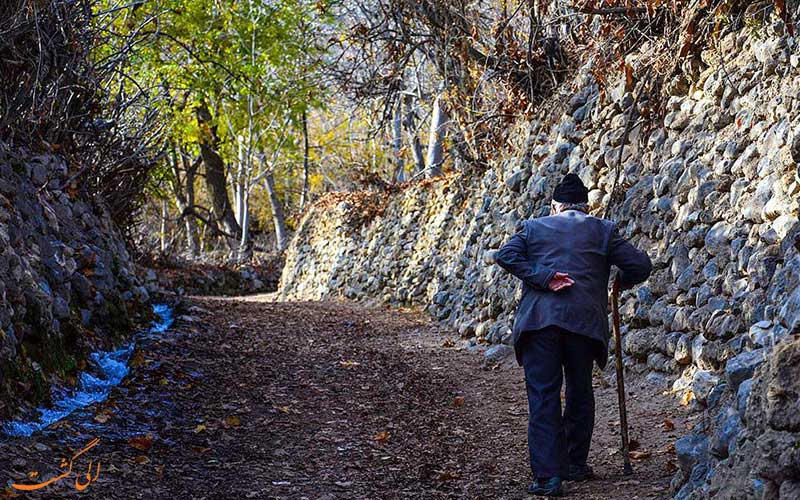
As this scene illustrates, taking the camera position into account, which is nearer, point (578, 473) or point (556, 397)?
point (556, 397)

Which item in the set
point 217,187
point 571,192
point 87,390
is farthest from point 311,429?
point 217,187

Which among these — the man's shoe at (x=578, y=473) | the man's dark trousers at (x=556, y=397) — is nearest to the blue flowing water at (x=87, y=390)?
the man's dark trousers at (x=556, y=397)

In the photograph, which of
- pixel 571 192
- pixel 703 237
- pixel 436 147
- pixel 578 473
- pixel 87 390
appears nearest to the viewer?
pixel 578 473

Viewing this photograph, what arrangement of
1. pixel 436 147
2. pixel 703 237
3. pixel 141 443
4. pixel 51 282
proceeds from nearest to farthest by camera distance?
1. pixel 141 443
2. pixel 703 237
3. pixel 51 282
4. pixel 436 147

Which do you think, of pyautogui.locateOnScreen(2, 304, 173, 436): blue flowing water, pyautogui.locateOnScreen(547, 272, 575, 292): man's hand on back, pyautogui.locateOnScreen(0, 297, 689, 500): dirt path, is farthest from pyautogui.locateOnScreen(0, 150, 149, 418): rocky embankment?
pyautogui.locateOnScreen(547, 272, 575, 292): man's hand on back

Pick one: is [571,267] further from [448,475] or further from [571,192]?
[448,475]

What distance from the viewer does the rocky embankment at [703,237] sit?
3.50 meters

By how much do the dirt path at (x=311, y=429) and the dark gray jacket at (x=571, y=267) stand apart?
957mm

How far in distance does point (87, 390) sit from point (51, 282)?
3.62 ft

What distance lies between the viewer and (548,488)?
15.2 feet

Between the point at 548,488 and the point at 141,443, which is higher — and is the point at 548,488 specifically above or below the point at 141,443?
below

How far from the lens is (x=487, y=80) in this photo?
11914mm

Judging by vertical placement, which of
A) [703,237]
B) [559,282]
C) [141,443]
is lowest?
[141,443]

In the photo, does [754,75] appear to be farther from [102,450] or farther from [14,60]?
[14,60]
